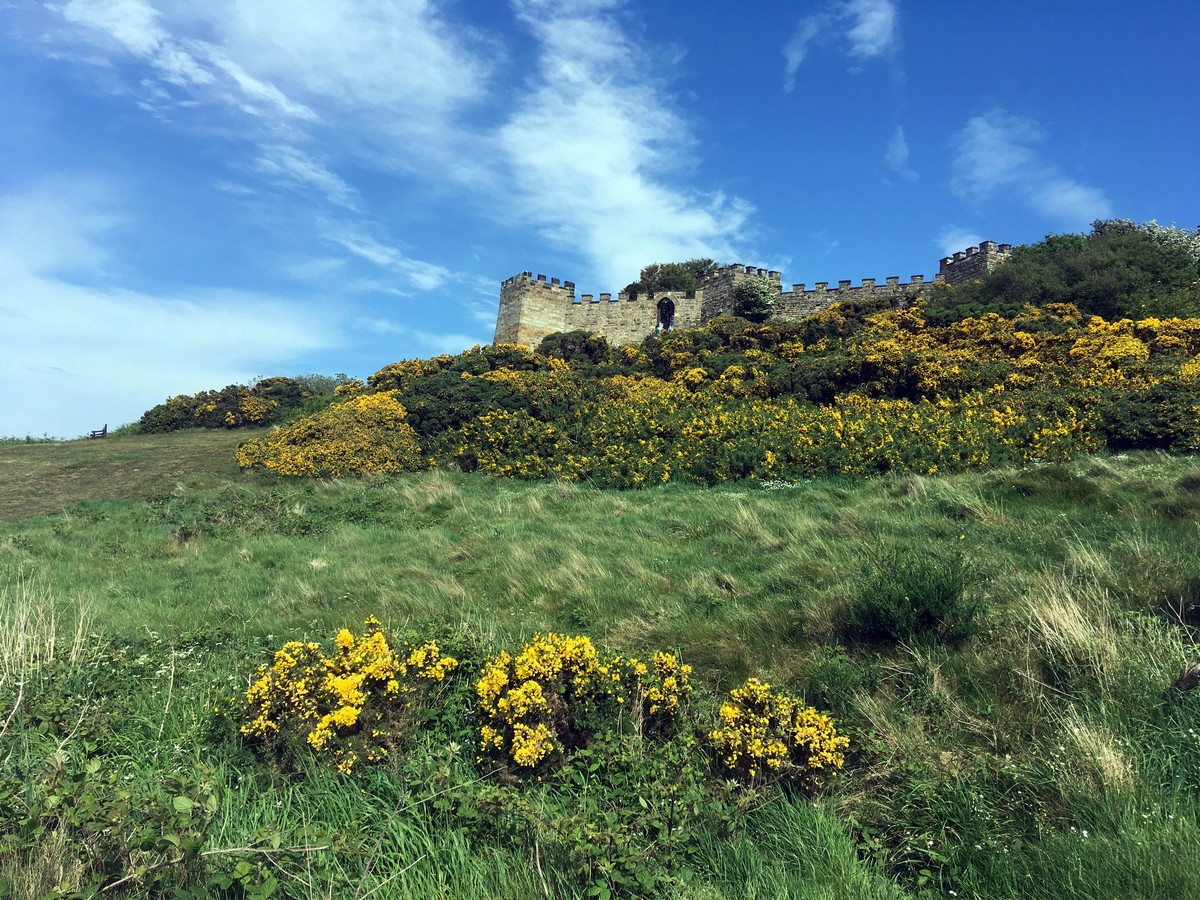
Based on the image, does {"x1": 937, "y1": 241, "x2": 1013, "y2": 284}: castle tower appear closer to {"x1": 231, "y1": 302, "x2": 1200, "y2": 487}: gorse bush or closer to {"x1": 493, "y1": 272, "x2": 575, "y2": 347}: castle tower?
{"x1": 231, "y1": 302, "x2": 1200, "y2": 487}: gorse bush

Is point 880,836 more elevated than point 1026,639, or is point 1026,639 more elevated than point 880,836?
point 1026,639

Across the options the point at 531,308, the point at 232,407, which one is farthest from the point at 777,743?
the point at 531,308

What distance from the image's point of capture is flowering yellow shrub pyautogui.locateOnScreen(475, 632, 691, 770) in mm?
3918

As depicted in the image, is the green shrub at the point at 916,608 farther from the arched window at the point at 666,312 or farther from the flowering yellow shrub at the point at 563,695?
the arched window at the point at 666,312

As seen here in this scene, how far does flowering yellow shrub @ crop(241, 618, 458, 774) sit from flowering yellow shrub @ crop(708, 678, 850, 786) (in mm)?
1926

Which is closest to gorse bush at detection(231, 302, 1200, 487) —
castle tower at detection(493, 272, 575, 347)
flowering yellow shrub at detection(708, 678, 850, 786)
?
flowering yellow shrub at detection(708, 678, 850, 786)

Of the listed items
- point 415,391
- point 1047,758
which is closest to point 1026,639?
point 1047,758

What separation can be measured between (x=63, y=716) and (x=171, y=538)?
25.1 ft

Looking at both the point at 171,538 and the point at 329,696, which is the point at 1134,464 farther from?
the point at 171,538

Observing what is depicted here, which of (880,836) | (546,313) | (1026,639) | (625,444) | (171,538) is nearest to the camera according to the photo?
(880,836)

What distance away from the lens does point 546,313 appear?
37.8 meters

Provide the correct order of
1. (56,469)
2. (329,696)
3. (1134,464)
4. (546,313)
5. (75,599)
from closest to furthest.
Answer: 1. (329,696)
2. (75,599)
3. (1134,464)
4. (56,469)
5. (546,313)

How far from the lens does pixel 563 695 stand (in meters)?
4.36

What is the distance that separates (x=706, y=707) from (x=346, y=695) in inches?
88.0
